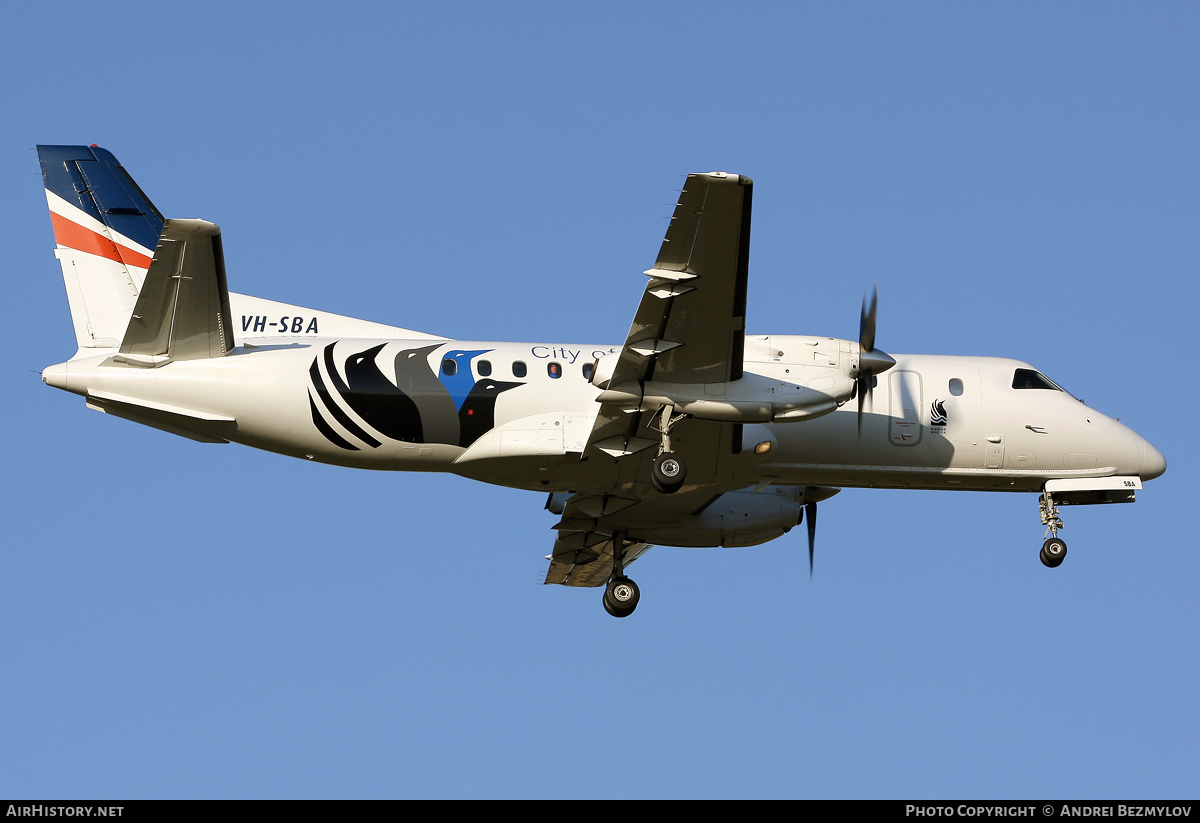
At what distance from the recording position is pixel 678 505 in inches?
969

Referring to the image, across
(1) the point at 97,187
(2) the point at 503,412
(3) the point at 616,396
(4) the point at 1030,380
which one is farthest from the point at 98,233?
(4) the point at 1030,380

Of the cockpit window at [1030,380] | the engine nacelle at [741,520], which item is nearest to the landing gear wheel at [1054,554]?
the cockpit window at [1030,380]

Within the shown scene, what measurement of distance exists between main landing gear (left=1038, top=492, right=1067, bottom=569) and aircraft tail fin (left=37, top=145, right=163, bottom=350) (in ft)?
58.0

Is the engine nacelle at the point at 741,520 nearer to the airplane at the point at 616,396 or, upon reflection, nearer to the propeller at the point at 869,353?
the airplane at the point at 616,396

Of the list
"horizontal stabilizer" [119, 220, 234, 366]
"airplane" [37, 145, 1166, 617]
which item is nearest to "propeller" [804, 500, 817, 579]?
"airplane" [37, 145, 1166, 617]

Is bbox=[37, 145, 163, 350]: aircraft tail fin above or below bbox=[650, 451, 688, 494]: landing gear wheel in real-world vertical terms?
above

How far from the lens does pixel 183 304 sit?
21.1m

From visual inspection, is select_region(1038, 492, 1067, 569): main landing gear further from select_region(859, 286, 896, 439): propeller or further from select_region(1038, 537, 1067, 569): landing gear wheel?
select_region(859, 286, 896, 439): propeller

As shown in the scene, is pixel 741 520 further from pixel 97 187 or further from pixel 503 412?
pixel 97 187

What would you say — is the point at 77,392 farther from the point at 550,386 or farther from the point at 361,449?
the point at 550,386

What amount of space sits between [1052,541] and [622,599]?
8.27m

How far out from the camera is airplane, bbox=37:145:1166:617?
66.0ft

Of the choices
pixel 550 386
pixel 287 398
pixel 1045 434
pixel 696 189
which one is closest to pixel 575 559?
pixel 550 386
